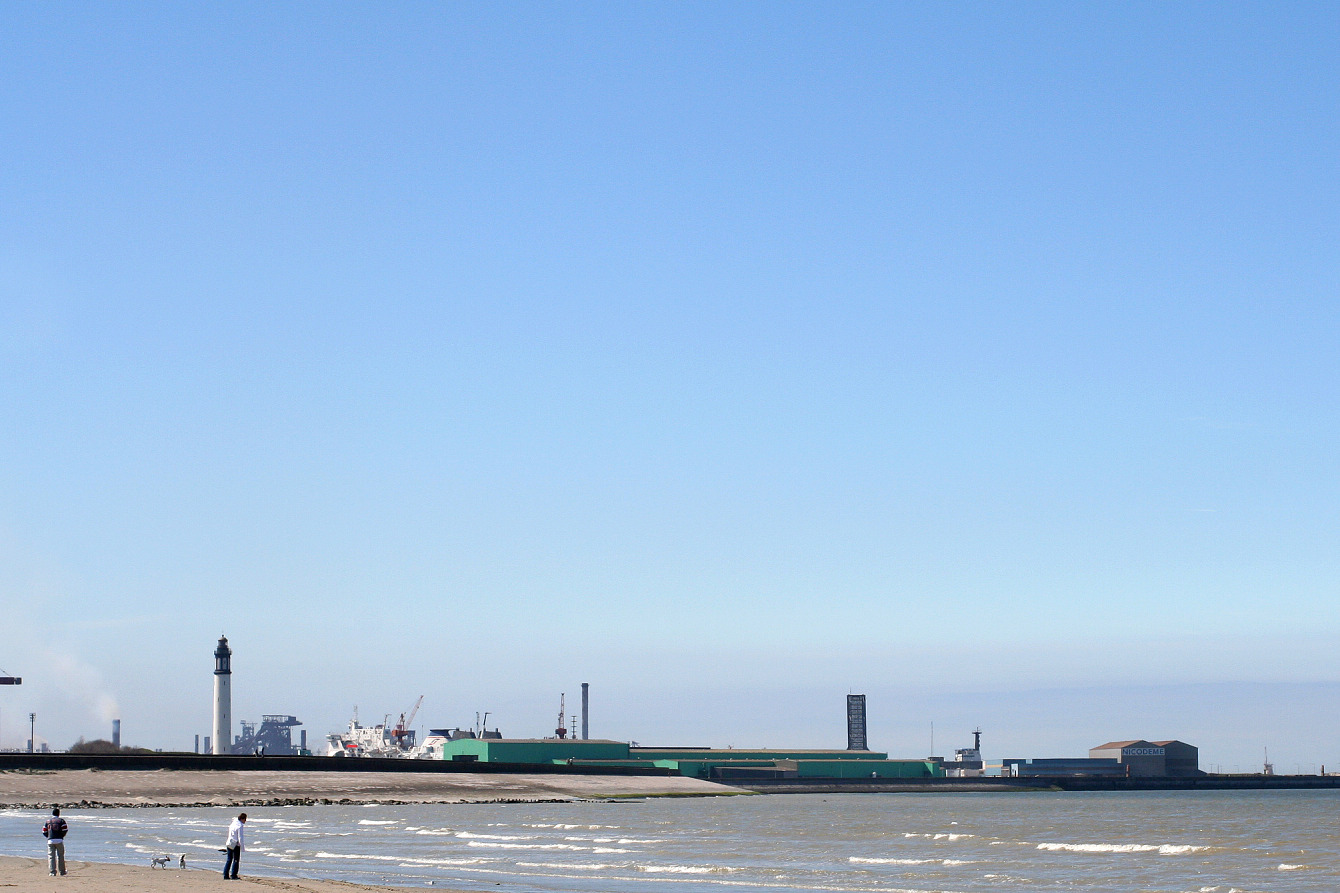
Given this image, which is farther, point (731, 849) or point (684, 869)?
point (731, 849)

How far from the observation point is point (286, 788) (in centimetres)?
10831

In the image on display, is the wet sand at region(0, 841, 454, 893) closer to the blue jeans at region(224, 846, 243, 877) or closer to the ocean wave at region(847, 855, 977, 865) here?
the blue jeans at region(224, 846, 243, 877)

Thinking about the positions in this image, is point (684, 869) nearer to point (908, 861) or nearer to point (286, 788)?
point (908, 861)

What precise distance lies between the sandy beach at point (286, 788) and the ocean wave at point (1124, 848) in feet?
190

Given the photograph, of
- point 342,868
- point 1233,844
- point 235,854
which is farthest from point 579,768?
point 235,854

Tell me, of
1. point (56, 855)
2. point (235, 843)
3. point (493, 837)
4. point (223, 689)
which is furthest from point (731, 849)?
point (223, 689)

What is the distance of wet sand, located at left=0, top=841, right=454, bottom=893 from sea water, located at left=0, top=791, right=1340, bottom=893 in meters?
2.64

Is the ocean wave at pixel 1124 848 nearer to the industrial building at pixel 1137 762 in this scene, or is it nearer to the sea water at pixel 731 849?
the sea water at pixel 731 849

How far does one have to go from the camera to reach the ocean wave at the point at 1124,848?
52688mm

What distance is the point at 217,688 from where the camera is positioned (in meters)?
154

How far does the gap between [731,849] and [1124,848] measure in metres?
15.2

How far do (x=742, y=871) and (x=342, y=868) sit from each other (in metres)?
12.1

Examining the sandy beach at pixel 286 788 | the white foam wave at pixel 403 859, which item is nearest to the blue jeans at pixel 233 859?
the white foam wave at pixel 403 859

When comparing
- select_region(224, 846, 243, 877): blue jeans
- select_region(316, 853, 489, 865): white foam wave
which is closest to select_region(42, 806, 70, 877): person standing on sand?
select_region(224, 846, 243, 877): blue jeans
